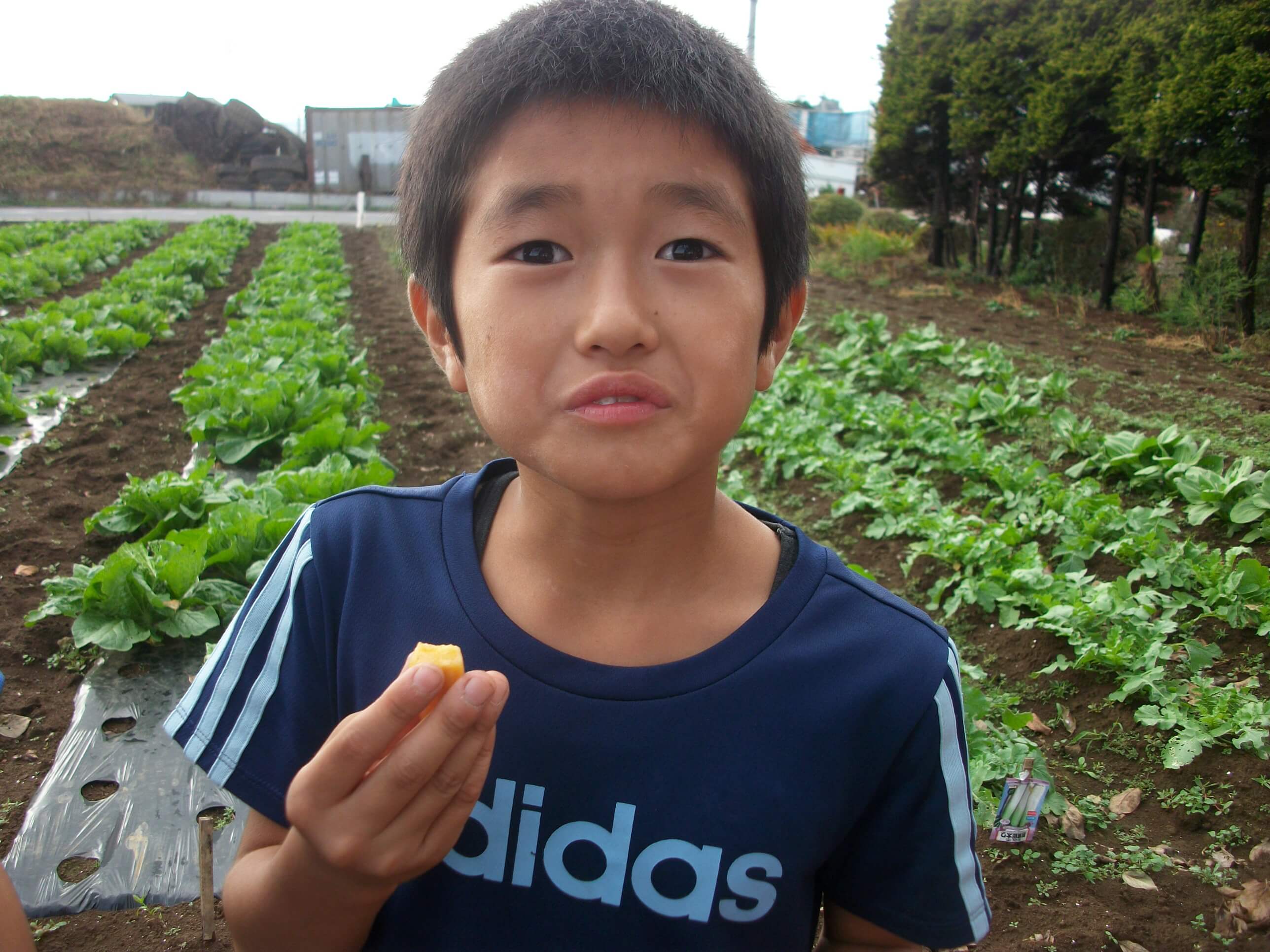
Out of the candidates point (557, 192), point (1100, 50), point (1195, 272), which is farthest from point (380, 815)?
point (1100, 50)

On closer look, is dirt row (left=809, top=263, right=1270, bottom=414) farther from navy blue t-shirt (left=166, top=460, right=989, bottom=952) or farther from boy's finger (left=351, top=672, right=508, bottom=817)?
boy's finger (left=351, top=672, right=508, bottom=817)

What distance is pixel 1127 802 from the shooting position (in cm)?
279

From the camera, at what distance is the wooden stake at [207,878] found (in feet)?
6.04

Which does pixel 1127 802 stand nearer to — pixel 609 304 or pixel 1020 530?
pixel 1020 530

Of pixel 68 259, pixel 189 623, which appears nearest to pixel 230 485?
pixel 189 623

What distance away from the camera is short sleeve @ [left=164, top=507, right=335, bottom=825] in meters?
1.27

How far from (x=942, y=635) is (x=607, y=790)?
20.4 inches

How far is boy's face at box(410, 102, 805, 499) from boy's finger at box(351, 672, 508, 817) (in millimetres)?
312

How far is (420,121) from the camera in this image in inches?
55.5

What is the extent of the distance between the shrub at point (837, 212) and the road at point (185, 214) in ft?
35.7

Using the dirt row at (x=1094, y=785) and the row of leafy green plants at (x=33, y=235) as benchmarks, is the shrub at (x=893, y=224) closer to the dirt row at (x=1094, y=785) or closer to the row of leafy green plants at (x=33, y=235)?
the row of leafy green plants at (x=33, y=235)

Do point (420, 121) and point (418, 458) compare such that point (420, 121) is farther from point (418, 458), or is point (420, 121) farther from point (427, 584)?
point (418, 458)

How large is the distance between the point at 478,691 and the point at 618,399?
39 cm

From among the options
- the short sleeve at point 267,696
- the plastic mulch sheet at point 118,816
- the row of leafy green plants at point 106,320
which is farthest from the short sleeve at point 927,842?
the row of leafy green plants at point 106,320
